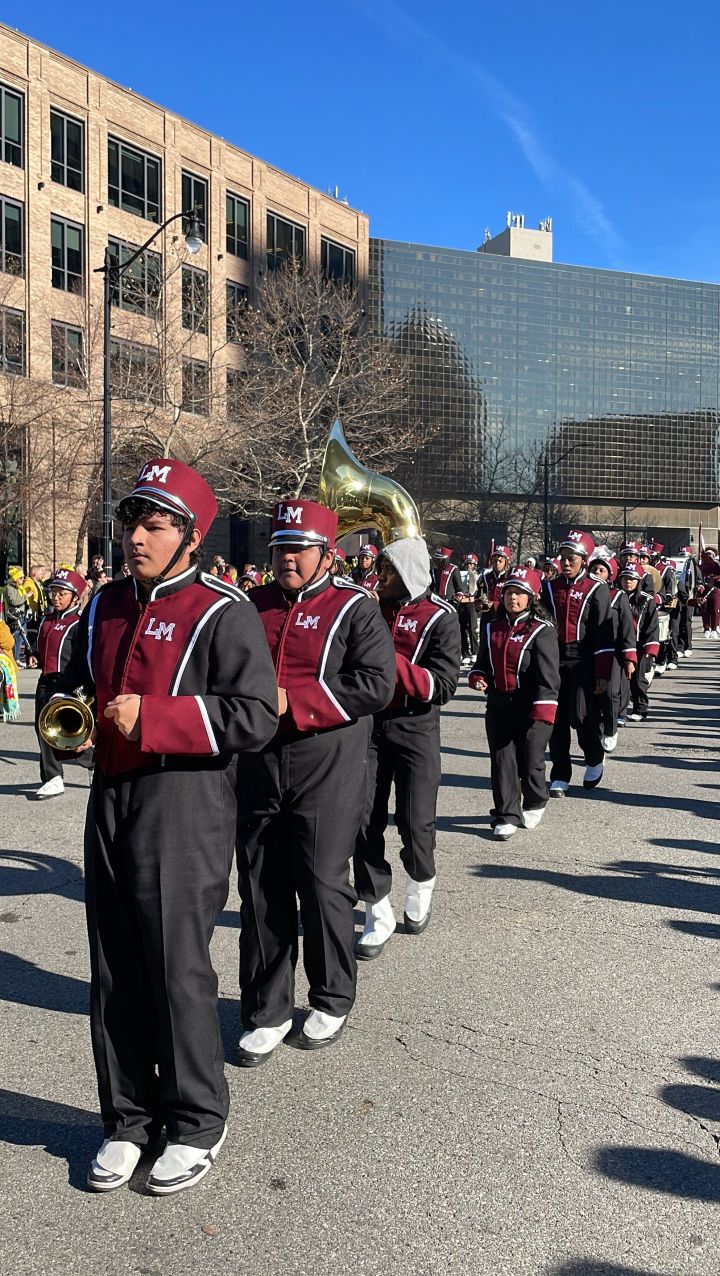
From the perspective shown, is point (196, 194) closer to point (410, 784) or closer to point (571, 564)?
point (571, 564)

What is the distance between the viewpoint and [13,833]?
313 inches

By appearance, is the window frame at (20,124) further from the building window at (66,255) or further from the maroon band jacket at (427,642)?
the maroon band jacket at (427,642)

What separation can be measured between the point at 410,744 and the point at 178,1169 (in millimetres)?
2851

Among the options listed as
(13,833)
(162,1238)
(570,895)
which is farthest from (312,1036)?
(13,833)

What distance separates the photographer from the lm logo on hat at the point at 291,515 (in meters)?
4.43

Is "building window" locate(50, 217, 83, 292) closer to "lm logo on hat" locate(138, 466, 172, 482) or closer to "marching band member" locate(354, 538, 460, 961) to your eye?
"marching band member" locate(354, 538, 460, 961)

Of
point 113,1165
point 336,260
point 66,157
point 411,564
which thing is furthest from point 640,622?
point 336,260

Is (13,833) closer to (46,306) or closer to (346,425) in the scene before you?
(346,425)

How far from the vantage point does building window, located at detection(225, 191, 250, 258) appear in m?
44.3

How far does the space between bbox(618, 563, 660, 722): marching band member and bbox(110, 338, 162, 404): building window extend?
16457mm

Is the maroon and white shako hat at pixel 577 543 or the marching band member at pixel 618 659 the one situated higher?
the maroon and white shako hat at pixel 577 543

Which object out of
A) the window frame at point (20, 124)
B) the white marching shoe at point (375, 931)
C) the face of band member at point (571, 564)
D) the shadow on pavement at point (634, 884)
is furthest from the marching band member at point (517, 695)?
the window frame at point (20, 124)

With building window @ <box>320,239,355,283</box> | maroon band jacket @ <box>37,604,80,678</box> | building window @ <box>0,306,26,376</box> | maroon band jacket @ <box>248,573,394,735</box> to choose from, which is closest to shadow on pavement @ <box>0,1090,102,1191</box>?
maroon band jacket @ <box>248,573,394,735</box>

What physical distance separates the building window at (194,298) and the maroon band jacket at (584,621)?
24148 millimetres
